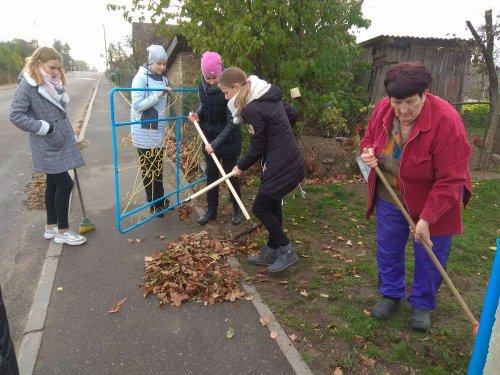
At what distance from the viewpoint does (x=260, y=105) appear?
3.29 metres

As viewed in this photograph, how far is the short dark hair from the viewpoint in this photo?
232 centimetres

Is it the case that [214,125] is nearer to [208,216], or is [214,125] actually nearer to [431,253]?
[208,216]

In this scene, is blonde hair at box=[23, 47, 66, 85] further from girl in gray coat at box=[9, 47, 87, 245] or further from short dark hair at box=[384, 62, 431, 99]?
short dark hair at box=[384, 62, 431, 99]

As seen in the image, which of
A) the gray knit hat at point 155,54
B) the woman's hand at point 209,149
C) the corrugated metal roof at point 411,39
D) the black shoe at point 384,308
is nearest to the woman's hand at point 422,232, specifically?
the black shoe at point 384,308

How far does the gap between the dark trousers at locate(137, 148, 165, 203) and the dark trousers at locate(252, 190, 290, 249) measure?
170 cm

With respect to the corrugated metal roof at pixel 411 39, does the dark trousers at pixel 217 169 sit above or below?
below

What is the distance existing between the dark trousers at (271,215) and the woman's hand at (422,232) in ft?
4.67

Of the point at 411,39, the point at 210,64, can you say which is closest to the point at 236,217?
the point at 210,64

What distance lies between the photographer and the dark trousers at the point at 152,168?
466cm

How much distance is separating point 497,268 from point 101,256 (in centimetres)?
374

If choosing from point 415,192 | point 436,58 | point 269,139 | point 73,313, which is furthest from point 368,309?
point 436,58

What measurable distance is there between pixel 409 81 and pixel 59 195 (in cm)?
367

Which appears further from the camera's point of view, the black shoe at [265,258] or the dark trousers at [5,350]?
the black shoe at [265,258]

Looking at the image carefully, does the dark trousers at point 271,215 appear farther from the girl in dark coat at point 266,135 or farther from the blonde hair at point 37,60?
the blonde hair at point 37,60
